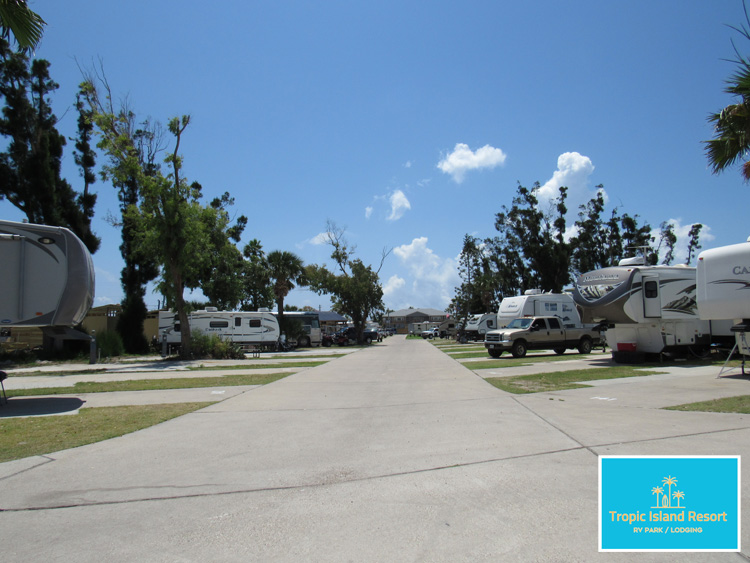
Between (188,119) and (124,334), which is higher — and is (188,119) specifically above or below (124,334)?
above

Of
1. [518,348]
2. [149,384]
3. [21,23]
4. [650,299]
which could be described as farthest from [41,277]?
[518,348]

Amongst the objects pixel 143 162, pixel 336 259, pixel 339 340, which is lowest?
pixel 339 340

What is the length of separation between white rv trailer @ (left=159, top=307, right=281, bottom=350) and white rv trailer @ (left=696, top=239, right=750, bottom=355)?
2505 centimetres

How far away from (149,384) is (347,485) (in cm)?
1033

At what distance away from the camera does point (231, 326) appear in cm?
3259

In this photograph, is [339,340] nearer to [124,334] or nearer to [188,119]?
[124,334]

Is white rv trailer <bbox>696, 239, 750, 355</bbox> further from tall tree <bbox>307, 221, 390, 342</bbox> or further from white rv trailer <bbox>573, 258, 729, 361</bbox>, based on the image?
tall tree <bbox>307, 221, 390, 342</bbox>

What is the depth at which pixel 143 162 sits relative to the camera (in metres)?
29.4

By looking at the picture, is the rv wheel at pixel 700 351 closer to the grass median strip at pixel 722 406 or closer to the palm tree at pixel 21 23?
the grass median strip at pixel 722 406

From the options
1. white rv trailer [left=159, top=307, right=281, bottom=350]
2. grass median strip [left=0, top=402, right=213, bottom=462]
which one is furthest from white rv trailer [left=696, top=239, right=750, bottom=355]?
white rv trailer [left=159, top=307, right=281, bottom=350]

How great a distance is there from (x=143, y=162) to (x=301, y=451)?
27.6 m

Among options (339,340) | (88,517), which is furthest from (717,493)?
(339,340)

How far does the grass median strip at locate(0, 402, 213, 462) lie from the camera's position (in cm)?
672

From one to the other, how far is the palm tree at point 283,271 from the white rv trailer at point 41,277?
32.2 meters
